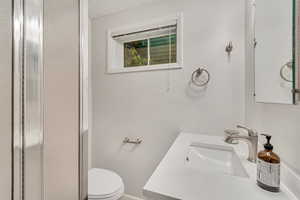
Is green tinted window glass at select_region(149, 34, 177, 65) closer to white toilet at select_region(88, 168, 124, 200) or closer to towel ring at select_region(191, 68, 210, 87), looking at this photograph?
towel ring at select_region(191, 68, 210, 87)

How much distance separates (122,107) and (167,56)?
0.82 m

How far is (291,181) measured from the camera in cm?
59

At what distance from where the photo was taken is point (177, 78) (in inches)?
62.6

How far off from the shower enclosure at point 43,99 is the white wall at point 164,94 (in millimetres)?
1074

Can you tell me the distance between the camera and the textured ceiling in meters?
1.70

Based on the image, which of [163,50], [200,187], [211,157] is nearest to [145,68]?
[163,50]

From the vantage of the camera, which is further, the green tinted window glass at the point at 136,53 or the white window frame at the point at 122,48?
the green tinted window glass at the point at 136,53

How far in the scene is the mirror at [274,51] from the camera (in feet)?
2.24

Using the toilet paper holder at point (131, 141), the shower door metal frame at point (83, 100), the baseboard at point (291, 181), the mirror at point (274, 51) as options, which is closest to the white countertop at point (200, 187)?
the baseboard at point (291, 181)

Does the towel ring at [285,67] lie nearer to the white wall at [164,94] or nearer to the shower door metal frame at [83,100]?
the white wall at [164,94]

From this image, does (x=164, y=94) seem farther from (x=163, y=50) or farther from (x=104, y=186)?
(x=104, y=186)

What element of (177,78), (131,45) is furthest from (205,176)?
(131,45)

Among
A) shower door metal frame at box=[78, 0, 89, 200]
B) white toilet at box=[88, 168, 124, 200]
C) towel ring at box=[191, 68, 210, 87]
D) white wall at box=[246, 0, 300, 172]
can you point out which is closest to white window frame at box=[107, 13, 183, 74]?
towel ring at box=[191, 68, 210, 87]
